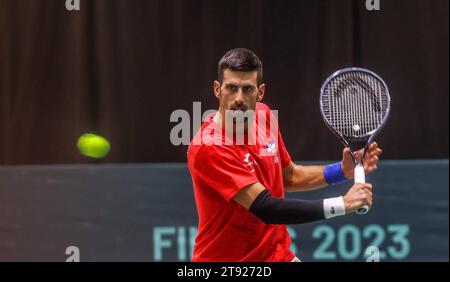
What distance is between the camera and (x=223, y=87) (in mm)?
3166

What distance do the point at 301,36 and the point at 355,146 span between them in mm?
1903

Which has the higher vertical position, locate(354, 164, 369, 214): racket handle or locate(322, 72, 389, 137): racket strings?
locate(322, 72, 389, 137): racket strings

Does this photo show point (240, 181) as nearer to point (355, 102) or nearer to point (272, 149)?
point (272, 149)

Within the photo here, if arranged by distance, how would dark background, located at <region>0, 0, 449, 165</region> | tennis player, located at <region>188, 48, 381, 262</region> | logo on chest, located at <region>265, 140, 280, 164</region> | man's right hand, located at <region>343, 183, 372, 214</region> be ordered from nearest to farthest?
man's right hand, located at <region>343, 183, 372, 214</region>
tennis player, located at <region>188, 48, 381, 262</region>
logo on chest, located at <region>265, 140, 280, 164</region>
dark background, located at <region>0, 0, 449, 165</region>

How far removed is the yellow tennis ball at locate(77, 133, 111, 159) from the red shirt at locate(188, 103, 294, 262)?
1.98 m

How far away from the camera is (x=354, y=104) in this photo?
3.44 meters

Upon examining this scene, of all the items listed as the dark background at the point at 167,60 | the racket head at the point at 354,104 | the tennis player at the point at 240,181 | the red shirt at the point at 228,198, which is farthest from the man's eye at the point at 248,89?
the dark background at the point at 167,60

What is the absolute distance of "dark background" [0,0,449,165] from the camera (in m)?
5.10

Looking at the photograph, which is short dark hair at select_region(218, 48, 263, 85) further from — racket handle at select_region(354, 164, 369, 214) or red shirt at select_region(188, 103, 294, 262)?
racket handle at select_region(354, 164, 369, 214)

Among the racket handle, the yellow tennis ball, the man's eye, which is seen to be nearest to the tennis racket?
the racket handle

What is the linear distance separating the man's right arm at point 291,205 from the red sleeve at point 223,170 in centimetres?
3

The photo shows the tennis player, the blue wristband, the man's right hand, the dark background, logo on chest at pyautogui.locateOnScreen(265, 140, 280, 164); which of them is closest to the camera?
the man's right hand

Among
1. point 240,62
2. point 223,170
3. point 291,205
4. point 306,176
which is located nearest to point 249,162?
point 223,170

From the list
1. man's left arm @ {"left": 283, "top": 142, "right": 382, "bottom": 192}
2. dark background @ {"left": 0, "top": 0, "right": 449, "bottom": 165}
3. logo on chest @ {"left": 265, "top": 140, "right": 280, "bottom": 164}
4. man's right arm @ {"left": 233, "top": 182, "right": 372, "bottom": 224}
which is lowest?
man's right arm @ {"left": 233, "top": 182, "right": 372, "bottom": 224}
